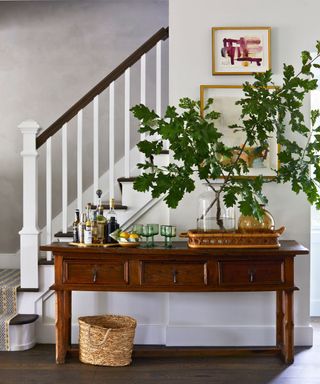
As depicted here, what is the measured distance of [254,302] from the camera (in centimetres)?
466

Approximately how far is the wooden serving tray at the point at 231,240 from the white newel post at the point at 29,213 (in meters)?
1.21

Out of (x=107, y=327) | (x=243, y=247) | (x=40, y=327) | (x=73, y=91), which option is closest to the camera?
(x=243, y=247)

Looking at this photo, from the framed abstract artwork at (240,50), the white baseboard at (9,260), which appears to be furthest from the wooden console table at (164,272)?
the white baseboard at (9,260)

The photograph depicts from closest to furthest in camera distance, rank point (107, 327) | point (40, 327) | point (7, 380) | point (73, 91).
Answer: point (7, 380) < point (107, 327) < point (40, 327) < point (73, 91)

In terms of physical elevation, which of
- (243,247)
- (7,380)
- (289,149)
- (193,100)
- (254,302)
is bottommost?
(7,380)

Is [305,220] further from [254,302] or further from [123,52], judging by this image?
[123,52]

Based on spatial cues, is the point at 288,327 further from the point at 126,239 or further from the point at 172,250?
the point at 126,239

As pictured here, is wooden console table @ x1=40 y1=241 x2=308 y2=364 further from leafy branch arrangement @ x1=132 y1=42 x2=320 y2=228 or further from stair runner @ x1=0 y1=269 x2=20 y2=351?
stair runner @ x1=0 y1=269 x2=20 y2=351

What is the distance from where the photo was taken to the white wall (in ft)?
15.3

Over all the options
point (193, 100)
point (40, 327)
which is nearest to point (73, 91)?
point (193, 100)

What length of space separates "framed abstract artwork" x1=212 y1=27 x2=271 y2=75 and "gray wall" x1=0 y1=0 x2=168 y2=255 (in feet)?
4.96

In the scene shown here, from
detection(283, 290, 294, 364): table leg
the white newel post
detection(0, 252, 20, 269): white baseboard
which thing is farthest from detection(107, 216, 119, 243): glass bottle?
detection(0, 252, 20, 269): white baseboard

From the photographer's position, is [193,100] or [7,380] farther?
[193,100]

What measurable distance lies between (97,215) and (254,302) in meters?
1.30
